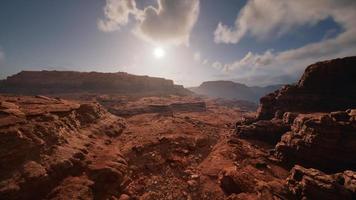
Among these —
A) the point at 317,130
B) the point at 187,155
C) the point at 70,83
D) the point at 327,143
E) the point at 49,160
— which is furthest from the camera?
the point at 70,83

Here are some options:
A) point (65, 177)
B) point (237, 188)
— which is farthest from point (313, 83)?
point (65, 177)

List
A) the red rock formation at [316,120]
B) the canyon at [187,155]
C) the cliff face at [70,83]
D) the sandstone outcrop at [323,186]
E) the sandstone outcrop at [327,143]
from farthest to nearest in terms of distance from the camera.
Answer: the cliff face at [70,83] < the red rock formation at [316,120] < the sandstone outcrop at [327,143] < the canyon at [187,155] < the sandstone outcrop at [323,186]

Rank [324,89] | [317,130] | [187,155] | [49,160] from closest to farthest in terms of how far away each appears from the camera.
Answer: [49,160], [317,130], [187,155], [324,89]

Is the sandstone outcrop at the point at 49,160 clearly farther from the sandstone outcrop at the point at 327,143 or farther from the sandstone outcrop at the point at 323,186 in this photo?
the sandstone outcrop at the point at 327,143

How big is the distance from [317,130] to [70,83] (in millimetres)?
106767

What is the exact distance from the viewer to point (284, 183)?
18.5 m

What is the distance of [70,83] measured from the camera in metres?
104

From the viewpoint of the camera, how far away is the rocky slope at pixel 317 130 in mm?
16141

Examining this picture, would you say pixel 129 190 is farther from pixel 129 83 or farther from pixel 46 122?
pixel 129 83

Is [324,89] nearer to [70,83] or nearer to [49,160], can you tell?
[49,160]

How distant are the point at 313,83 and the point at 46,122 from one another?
37579 millimetres

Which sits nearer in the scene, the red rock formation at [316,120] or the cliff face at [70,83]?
the red rock formation at [316,120]

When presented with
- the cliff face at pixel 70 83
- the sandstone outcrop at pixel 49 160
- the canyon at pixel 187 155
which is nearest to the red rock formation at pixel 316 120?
the canyon at pixel 187 155

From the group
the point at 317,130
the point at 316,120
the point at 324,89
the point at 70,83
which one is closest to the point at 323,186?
the point at 317,130
